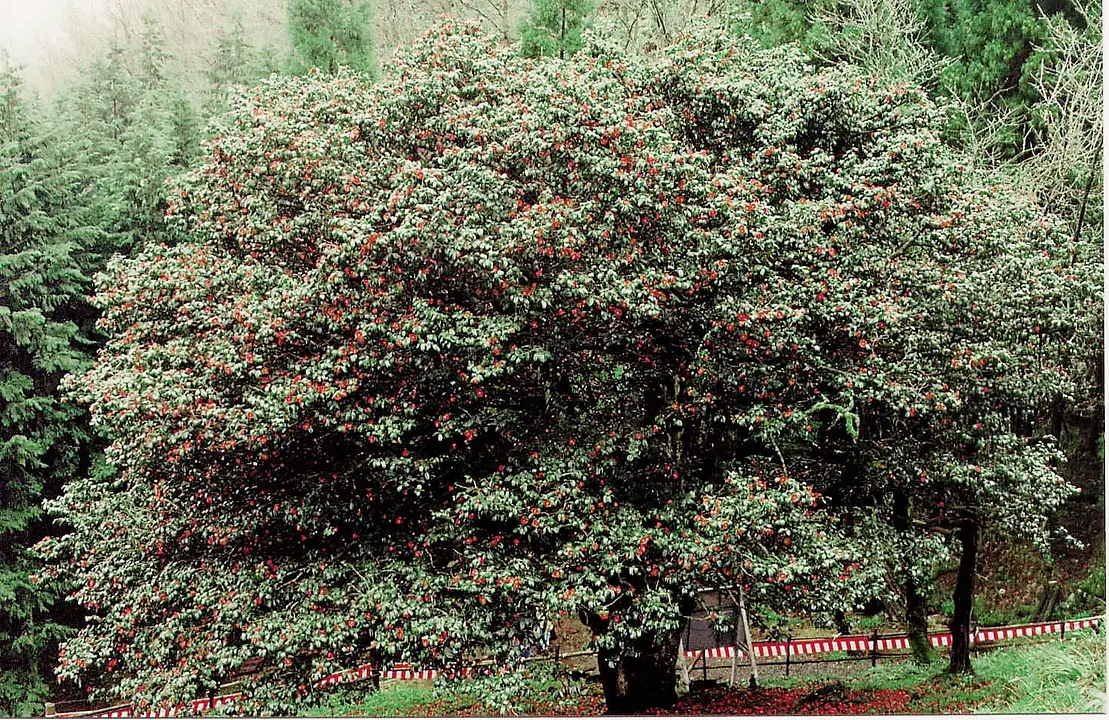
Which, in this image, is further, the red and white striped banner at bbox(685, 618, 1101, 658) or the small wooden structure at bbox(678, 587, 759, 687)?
the red and white striped banner at bbox(685, 618, 1101, 658)

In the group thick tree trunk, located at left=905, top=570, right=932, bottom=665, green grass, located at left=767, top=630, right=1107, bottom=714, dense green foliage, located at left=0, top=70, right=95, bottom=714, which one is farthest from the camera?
dense green foliage, located at left=0, top=70, right=95, bottom=714

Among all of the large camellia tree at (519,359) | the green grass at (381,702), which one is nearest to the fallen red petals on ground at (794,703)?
the large camellia tree at (519,359)

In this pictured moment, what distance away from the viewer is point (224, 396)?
6289mm

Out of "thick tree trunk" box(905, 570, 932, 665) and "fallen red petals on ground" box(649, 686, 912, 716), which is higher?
"thick tree trunk" box(905, 570, 932, 665)

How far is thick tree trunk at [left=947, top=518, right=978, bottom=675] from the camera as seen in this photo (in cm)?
757

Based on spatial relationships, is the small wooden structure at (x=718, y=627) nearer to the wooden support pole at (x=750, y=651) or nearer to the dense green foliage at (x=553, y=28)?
the wooden support pole at (x=750, y=651)

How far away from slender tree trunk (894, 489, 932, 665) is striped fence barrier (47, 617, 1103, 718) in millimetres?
76

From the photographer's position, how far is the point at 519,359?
19.3ft

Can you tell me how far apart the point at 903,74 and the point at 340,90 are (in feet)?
15.7

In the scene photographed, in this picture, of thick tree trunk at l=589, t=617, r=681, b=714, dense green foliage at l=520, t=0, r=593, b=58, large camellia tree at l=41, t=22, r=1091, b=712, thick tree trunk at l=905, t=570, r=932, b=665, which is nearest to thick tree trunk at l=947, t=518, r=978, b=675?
thick tree trunk at l=905, t=570, r=932, b=665

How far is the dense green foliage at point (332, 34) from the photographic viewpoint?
7859mm

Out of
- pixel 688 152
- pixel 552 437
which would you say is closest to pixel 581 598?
pixel 552 437

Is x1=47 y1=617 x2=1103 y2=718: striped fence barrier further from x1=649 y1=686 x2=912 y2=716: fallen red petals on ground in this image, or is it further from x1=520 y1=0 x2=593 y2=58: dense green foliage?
x1=520 y1=0 x2=593 y2=58: dense green foliage

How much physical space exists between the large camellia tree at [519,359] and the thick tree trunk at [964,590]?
1.23m
